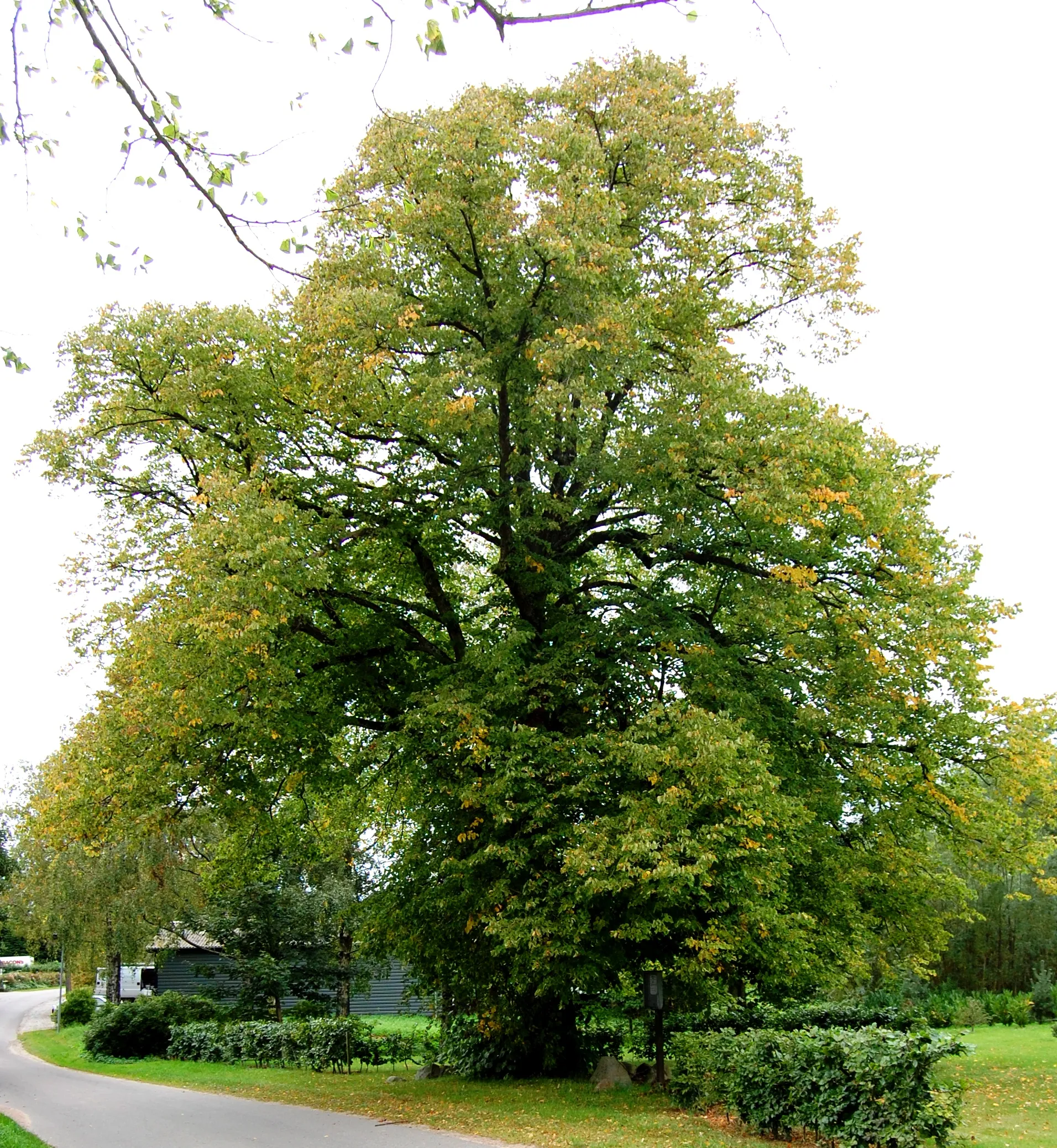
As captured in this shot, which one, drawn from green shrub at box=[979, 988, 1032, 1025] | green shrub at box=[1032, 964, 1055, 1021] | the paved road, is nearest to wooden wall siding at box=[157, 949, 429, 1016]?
the paved road

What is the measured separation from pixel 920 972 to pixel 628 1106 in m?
5.14

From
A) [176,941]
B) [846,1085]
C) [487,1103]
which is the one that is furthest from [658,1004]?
[176,941]

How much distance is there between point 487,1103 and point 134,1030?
1311cm

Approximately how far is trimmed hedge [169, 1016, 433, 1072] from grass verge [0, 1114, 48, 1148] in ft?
26.2

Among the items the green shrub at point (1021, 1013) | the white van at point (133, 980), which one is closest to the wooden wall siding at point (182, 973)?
the white van at point (133, 980)

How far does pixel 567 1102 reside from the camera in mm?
13188

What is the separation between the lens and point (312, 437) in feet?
50.9

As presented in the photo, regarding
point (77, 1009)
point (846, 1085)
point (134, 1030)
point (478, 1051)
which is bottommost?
point (77, 1009)

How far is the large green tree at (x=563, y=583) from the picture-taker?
41.0ft

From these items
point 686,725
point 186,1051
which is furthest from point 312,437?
point 186,1051

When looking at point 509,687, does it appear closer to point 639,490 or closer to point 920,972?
point 639,490

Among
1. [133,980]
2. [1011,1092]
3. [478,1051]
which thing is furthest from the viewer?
[133,980]

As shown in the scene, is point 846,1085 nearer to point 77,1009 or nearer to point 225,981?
point 225,981

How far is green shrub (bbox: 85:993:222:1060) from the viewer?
75.9ft
